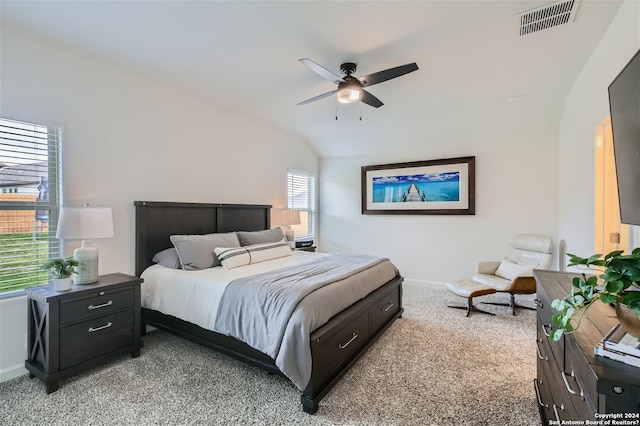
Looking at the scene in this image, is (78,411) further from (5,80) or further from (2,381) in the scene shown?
(5,80)

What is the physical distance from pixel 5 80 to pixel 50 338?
204 cm

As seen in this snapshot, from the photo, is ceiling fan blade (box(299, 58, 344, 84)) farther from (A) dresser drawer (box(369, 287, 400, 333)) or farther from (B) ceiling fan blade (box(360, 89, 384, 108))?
(A) dresser drawer (box(369, 287, 400, 333))

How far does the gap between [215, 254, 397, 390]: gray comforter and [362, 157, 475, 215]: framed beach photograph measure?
265cm

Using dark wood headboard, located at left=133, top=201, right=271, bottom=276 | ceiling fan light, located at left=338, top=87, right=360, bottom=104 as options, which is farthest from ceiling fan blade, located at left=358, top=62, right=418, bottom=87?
dark wood headboard, located at left=133, top=201, right=271, bottom=276

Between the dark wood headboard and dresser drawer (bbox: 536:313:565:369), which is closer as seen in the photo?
dresser drawer (bbox: 536:313:565:369)

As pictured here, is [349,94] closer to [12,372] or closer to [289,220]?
[289,220]

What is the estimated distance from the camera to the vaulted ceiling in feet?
7.09

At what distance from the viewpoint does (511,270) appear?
3.88 metres

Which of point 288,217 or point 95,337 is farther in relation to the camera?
point 288,217

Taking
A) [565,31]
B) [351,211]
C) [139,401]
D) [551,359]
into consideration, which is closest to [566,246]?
[565,31]

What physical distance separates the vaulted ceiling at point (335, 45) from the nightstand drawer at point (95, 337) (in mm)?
2389

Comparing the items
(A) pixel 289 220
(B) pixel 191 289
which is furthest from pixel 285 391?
(A) pixel 289 220

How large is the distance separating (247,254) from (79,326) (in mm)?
1482

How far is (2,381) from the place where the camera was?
Answer: 7.31ft
